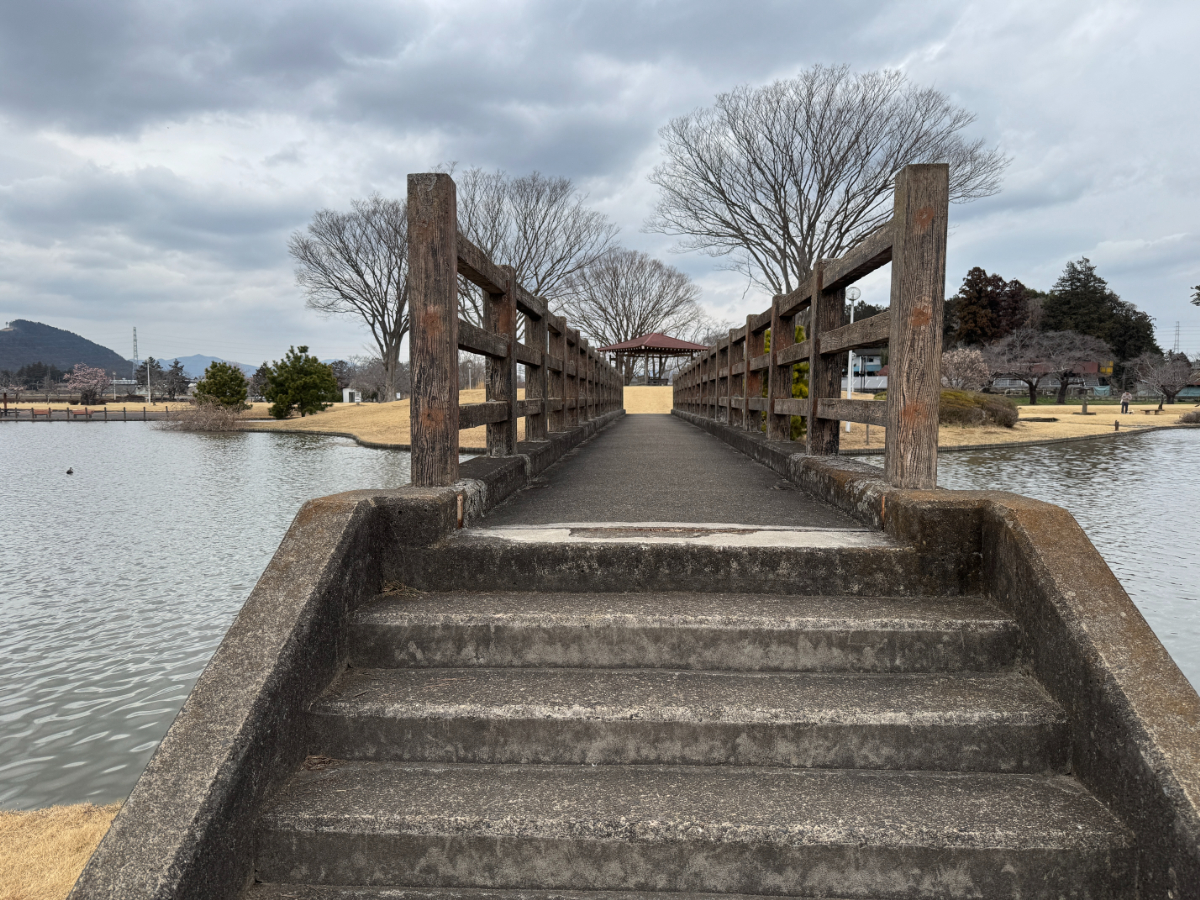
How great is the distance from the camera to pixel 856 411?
12.1 feet

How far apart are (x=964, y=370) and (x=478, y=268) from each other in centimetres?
3793

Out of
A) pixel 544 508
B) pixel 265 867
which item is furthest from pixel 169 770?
pixel 544 508

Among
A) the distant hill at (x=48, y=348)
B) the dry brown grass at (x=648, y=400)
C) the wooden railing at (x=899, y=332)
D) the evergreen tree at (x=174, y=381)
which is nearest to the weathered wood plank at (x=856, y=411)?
the wooden railing at (x=899, y=332)

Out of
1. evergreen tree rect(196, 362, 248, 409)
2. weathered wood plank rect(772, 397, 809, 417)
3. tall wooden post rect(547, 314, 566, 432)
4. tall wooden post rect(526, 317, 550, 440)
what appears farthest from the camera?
evergreen tree rect(196, 362, 248, 409)

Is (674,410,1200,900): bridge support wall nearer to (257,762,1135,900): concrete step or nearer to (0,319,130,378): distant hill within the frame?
(257,762,1135,900): concrete step

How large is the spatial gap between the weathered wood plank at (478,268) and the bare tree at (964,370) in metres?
34.8

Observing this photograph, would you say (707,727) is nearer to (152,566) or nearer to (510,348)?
(510,348)

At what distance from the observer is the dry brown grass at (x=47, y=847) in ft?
7.00

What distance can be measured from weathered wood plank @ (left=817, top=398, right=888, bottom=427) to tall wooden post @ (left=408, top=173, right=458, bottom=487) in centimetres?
204

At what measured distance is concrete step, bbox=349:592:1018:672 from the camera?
2.15 m

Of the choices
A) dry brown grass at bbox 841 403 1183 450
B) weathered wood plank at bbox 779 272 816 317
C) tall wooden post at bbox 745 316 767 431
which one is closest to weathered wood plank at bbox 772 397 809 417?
weathered wood plank at bbox 779 272 816 317

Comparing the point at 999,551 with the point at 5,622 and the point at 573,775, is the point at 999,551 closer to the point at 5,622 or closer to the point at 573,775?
the point at 573,775

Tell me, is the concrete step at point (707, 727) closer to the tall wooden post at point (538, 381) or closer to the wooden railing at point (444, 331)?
the wooden railing at point (444, 331)

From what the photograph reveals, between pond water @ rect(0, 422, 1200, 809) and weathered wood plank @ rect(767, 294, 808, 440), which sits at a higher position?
weathered wood plank @ rect(767, 294, 808, 440)
